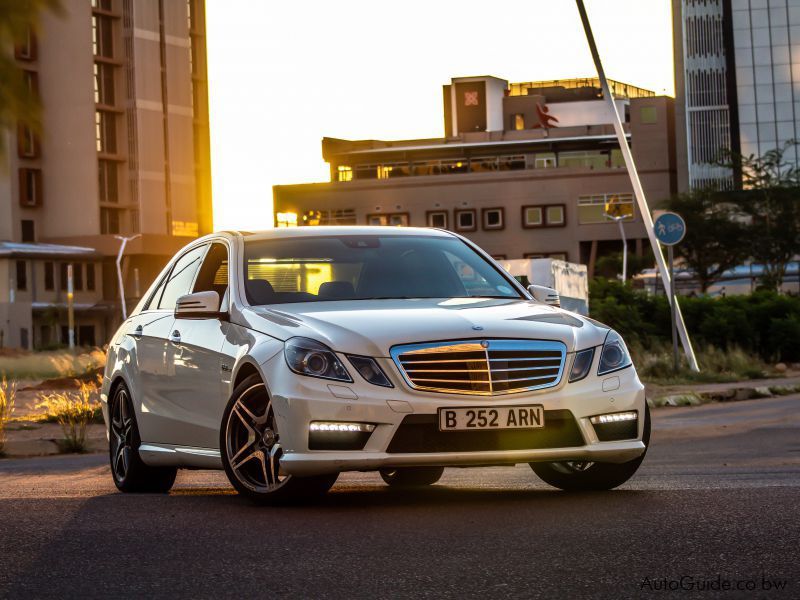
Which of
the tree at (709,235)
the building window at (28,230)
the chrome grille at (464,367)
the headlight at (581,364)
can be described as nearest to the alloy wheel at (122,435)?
the chrome grille at (464,367)

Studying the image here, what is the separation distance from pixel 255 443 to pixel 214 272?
2.00 meters

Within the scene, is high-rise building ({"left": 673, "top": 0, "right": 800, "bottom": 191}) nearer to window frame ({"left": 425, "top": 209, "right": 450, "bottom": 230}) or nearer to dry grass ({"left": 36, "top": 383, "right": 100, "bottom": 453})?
window frame ({"left": 425, "top": 209, "right": 450, "bottom": 230})

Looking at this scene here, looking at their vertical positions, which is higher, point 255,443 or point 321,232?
point 321,232

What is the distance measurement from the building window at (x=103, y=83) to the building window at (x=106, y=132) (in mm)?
916

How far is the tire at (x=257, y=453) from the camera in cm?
849

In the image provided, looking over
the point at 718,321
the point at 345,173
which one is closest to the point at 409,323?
the point at 718,321

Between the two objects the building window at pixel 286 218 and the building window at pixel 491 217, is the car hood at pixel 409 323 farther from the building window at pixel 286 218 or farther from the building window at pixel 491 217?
the building window at pixel 286 218

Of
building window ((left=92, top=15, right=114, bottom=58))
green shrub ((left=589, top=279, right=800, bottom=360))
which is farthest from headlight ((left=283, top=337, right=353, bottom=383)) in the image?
building window ((left=92, top=15, right=114, bottom=58))

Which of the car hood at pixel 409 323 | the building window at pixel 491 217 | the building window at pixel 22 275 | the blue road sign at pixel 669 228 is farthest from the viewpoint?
the building window at pixel 491 217

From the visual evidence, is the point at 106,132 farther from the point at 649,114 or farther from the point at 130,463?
the point at 130,463

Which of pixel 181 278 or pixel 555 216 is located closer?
pixel 181 278

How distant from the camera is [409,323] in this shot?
8.55 meters

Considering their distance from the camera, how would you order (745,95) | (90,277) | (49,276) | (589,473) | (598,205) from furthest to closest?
(745,95)
(598,205)
(90,277)
(49,276)
(589,473)

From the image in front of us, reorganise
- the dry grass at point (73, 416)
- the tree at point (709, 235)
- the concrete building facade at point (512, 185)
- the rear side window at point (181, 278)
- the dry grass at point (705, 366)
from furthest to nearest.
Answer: the concrete building facade at point (512, 185) < the tree at point (709, 235) < the dry grass at point (705, 366) < the dry grass at point (73, 416) < the rear side window at point (181, 278)
